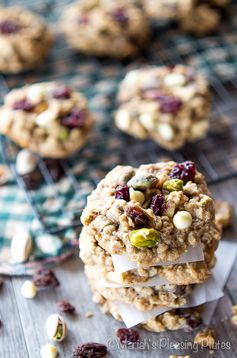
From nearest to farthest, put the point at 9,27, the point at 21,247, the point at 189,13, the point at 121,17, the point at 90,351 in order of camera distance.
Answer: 1. the point at 90,351
2. the point at 21,247
3. the point at 9,27
4. the point at 121,17
5. the point at 189,13

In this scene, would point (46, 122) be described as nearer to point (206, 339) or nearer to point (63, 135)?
point (63, 135)

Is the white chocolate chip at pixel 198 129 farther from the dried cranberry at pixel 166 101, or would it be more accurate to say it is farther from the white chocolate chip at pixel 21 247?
the white chocolate chip at pixel 21 247

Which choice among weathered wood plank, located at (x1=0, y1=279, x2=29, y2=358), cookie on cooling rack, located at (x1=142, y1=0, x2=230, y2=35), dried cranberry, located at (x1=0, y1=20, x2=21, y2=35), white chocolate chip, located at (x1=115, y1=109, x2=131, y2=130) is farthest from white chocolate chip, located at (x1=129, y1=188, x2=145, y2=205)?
cookie on cooling rack, located at (x1=142, y1=0, x2=230, y2=35)

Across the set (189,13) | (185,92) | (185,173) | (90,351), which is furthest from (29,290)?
(189,13)

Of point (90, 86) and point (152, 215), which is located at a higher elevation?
point (152, 215)

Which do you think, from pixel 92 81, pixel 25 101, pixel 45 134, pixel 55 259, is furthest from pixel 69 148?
pixel 92 81

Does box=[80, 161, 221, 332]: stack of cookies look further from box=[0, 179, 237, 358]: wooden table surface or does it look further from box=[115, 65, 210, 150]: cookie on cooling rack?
box=[115, 65, 210, 150]: cookie on cooling rack

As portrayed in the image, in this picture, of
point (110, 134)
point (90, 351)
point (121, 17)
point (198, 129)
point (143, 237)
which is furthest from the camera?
point (121, 17)
